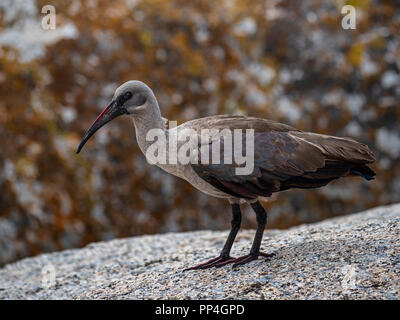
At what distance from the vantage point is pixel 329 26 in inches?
476

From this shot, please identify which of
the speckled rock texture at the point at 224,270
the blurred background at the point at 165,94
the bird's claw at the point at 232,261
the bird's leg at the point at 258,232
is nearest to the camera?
the speckled rock texture at the point at 224,270

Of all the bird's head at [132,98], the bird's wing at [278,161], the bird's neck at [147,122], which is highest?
the bird's head at [132,98]

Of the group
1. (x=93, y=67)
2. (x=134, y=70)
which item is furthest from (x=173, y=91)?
(x=93, y=67)

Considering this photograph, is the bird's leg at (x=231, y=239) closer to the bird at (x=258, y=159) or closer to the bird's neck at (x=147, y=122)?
the bird at (x=258, y=159)

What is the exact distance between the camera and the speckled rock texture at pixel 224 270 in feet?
16.5

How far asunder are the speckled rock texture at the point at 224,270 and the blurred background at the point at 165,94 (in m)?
1.69

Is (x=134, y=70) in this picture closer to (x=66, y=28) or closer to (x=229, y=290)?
(x=66, y=28)

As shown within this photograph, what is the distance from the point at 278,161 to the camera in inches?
214

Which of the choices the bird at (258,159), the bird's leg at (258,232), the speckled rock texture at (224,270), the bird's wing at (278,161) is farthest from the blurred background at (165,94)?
the bird's wing at (278,161)

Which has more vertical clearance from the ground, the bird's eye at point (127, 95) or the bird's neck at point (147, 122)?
the bird's eye at point (127, 95)

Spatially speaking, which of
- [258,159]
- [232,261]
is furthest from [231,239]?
[258,159]

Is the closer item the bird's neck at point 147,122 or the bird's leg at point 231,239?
the bird's neck at point 147,122

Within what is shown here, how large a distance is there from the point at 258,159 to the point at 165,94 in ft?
19.5

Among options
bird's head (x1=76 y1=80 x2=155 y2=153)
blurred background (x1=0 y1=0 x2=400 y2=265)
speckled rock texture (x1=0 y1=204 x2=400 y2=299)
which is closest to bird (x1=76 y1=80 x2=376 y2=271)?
bird's head (x1=76 y1=80 x2=155 y2=153)
